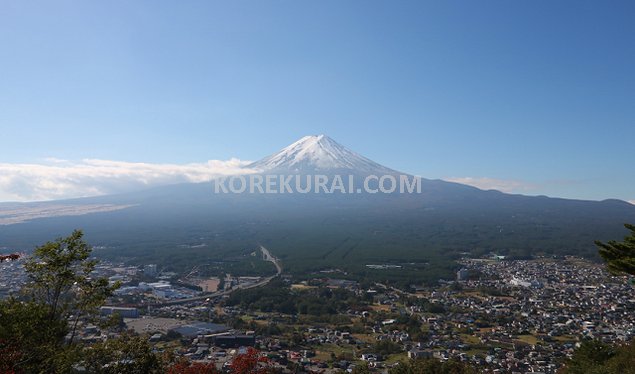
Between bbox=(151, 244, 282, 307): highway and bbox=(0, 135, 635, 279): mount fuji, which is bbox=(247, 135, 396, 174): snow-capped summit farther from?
bbox=(151, 244, 282, 307): highway

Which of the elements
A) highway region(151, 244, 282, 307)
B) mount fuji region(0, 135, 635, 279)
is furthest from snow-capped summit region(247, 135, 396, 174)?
highway region(151, 244, 282, 307)

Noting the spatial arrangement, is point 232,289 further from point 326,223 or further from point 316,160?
point 316,160

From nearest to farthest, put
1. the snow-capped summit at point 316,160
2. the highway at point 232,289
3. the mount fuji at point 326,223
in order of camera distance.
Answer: the highway at point 232,289
the mount fuji at point 326,223
the snow-capped summit at point 316,160

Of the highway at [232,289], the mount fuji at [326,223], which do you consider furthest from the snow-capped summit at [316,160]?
the highway at [232,289]

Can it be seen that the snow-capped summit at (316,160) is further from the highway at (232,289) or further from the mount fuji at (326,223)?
the highway at (232,289)

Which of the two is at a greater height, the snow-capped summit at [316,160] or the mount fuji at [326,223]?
the snow-capped summit at [316,160]

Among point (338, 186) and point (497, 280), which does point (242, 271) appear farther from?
point (338, 186)
